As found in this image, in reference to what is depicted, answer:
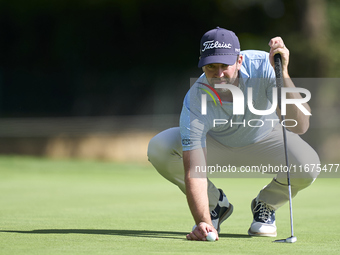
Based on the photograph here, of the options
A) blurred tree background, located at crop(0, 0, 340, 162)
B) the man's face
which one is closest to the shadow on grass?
the man's face

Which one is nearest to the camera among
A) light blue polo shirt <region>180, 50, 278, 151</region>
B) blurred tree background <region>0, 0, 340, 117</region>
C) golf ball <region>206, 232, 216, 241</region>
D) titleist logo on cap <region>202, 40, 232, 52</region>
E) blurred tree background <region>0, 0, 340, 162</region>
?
golf ball <region>206, 232, 216, 241</region>

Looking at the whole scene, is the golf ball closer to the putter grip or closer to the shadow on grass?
the shadow on grass

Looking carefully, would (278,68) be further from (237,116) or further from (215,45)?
(237,116)

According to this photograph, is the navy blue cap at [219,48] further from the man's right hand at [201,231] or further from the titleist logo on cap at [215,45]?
the man's right hand at [201,231]

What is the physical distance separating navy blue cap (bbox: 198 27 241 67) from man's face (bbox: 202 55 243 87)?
0.07 m

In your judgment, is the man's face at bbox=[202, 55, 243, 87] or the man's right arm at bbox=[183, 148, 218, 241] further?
the man's face at bbox=[202, 55, 243, 87]

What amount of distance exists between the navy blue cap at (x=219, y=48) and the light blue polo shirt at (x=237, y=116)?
261 mm

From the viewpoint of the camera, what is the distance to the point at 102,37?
1933 cm

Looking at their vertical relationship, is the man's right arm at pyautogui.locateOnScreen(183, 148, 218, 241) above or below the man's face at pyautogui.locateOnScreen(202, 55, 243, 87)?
below

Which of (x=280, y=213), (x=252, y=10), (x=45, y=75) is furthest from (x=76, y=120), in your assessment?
(x=280, y=213)

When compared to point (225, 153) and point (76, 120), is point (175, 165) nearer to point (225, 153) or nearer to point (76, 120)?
point (225, 153)

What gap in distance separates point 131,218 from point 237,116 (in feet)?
4.98

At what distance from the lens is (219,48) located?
4316 millimetres

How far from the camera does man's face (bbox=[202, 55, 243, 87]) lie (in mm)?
4371
